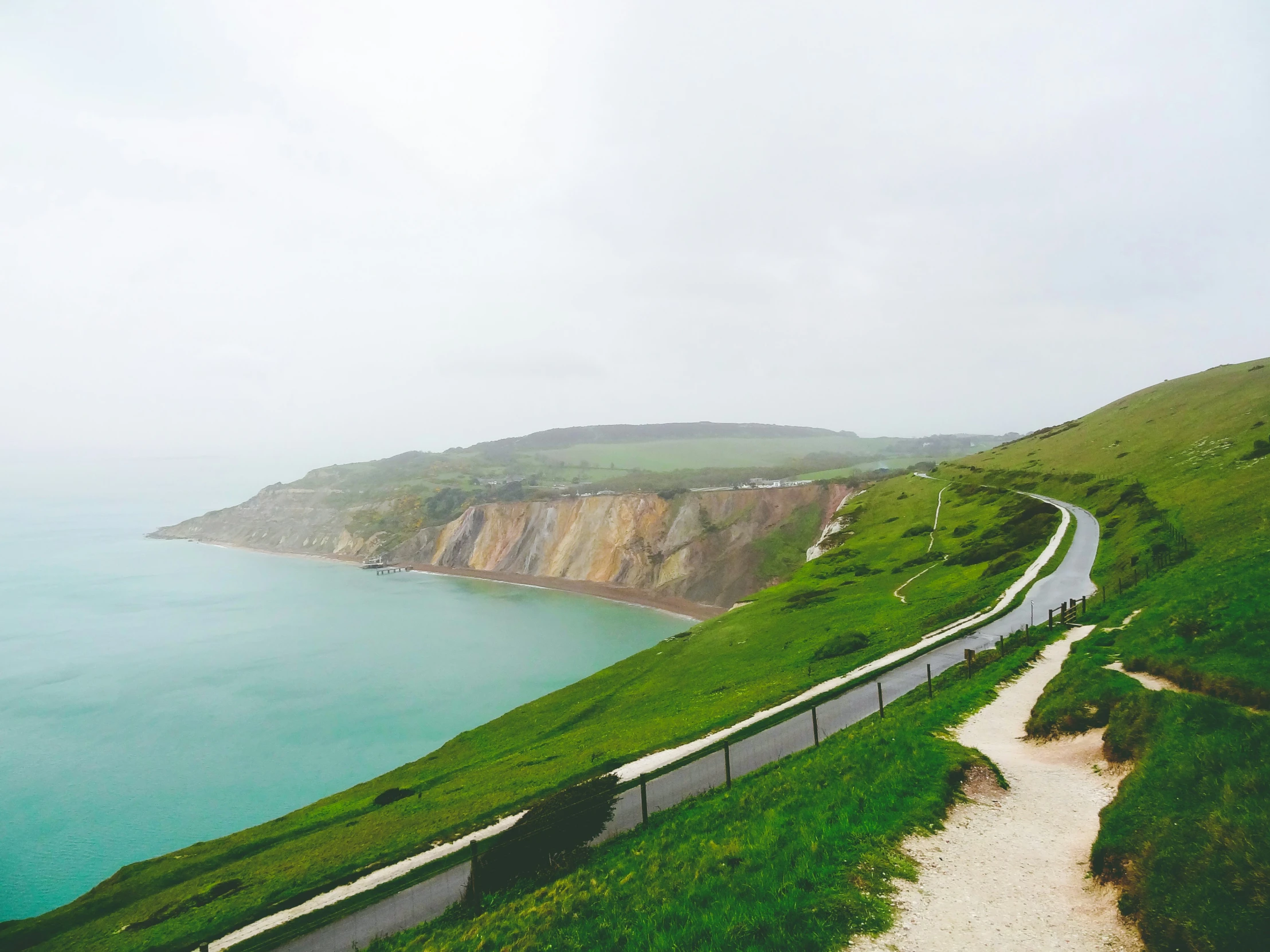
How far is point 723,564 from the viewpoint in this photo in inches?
4560

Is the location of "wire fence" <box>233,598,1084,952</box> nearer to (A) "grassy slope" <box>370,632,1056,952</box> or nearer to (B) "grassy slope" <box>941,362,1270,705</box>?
(A) "grassy slope" <box>370,632,1056,952</box>

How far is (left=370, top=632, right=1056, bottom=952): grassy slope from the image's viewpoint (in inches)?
343

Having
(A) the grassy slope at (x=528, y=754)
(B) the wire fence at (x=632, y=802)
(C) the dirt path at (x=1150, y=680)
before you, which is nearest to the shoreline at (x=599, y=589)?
(A) the grassy slope at (x=528, y=754)

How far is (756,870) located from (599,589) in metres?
Result: 118

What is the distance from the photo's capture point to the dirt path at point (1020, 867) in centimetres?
814

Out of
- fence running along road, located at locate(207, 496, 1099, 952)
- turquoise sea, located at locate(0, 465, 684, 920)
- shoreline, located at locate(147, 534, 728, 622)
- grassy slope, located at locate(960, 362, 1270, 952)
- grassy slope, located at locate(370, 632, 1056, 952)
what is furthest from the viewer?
shoreline, located at locate(147, 534, 728, 622)

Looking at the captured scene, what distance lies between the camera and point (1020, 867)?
32.8 feet

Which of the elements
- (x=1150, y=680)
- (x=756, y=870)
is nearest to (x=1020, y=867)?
(x=756, y=870)

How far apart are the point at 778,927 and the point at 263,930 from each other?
666 inches

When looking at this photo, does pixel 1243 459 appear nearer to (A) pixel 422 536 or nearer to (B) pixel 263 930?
(B) pixel 263 930

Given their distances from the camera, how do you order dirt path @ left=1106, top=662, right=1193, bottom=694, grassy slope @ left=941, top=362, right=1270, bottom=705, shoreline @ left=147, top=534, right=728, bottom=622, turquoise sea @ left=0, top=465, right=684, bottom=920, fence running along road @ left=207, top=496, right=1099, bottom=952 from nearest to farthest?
fence running along road @ left=207, top=496, right=1099, bottom=952 → dirt path @ left=1106, top=662, right=1193, bottom=694 → grassy slope @ left=941, top=362, right=1270, bottom=705 → turquoise sea @ left=0, top=465, right=684, bottom=920 → shoreline @ left=147, top=534, right=728, bottom=622

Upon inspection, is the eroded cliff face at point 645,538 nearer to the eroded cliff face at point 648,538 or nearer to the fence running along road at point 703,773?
the eroded cliff face at point 648,538

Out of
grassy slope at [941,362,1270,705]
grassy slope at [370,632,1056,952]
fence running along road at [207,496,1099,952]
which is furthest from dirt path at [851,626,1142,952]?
fence running along road at [207,496,1099,952]

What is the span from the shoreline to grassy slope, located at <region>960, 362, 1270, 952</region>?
185ft
